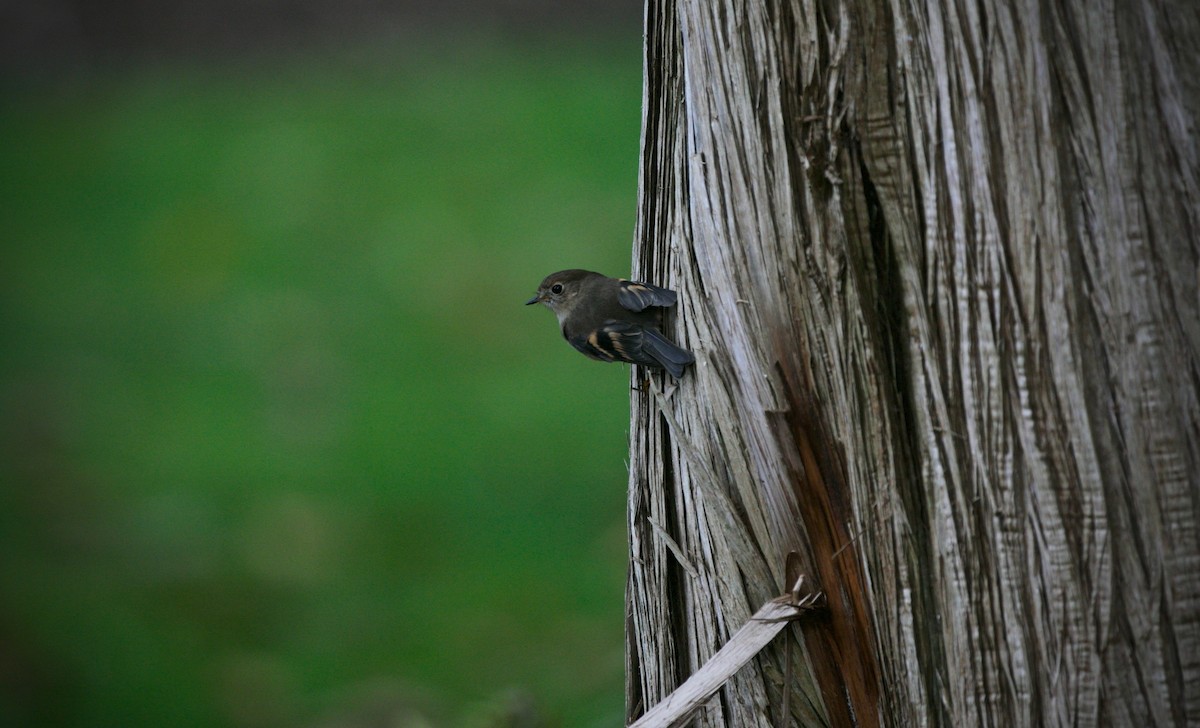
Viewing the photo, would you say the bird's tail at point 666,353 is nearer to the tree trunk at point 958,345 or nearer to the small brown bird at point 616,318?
the small brown bird at point 616,318

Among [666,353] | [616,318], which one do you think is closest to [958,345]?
[666,353]

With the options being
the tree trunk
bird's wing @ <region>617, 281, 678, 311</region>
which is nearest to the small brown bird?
bird's wing @ <region>617, 281, 678, 311</region>

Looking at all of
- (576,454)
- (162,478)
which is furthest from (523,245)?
(162,478)

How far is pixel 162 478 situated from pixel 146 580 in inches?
25.6

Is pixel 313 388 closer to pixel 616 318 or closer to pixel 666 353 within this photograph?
pixel 616 318

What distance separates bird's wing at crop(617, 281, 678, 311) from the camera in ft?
7.14

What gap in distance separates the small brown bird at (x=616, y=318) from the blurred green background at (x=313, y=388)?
1.92 meters

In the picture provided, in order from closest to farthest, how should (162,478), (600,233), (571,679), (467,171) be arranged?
(571,679), (162,478), (600,233), (467,171)

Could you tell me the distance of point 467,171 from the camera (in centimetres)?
703

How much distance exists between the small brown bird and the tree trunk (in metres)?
0.20

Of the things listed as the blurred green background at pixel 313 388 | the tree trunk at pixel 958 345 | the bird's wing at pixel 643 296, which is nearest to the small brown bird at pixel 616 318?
the bird's wing at pixel 643 296

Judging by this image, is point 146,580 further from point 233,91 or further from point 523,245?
point 233,91

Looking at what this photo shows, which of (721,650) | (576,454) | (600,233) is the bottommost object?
(721,650)

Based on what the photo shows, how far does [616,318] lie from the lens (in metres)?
2.64
